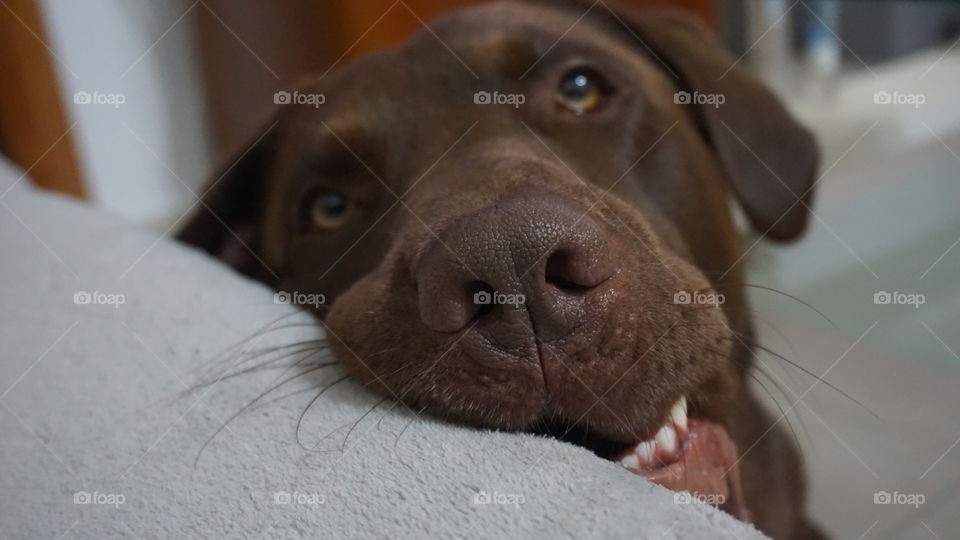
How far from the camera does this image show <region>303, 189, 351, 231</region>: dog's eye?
1685mm

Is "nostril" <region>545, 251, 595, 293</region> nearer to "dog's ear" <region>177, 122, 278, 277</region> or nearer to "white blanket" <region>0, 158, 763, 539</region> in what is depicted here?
"white blanket" <region>0, 158, 763, 539</region>

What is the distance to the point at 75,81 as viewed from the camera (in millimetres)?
3508

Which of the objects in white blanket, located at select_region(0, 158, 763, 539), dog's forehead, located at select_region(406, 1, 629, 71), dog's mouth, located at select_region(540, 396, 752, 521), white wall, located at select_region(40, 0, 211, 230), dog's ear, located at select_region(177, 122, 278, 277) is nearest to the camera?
white blanket, located at select_region(0, 158, 763, 539)

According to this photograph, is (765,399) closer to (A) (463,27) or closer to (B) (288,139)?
(A) (463,27)

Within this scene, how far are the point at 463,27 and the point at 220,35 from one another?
241 cm

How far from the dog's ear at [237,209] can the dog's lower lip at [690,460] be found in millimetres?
1178

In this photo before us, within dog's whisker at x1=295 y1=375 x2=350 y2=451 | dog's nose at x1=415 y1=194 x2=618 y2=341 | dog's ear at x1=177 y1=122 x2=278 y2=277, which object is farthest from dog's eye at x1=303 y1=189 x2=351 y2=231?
dog's nose at x1=415 y1=194 x2=618 y2=341

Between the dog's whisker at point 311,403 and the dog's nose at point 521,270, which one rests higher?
the dog's nose at point 521,270

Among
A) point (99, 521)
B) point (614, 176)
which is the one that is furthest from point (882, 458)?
point (99, 521)

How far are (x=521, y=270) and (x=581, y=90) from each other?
0.81 m

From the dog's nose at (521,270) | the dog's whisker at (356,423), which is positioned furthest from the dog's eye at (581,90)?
the dog's whisker at (356,423)

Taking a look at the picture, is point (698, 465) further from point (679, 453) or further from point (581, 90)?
point (581, 90)

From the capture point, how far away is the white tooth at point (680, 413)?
1.09 m

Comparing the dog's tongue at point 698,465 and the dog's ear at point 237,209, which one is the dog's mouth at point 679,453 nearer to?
the dog's tongue at point 698,465
